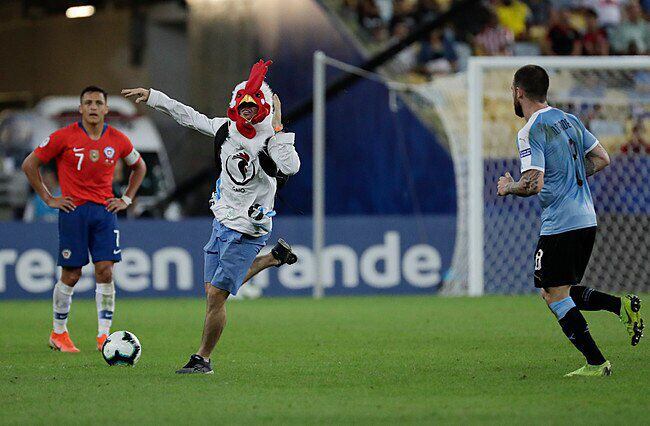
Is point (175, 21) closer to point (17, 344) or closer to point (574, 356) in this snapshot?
point (17, 344)

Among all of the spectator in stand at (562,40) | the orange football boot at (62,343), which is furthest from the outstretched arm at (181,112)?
the spectator in stand at (562,40)

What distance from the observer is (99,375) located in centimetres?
954

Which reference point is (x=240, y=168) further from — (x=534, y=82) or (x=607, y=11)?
(x=607, y=11)

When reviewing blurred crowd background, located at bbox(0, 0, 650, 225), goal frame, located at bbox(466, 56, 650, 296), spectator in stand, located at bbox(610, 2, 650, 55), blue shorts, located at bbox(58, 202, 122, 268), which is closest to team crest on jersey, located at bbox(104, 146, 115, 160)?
blue shorts, located at bbox(58, 202, 122, 268)

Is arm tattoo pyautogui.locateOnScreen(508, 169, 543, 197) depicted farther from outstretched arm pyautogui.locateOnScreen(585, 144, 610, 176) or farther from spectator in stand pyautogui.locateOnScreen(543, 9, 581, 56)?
spectator in stand pyautogui.locateOnScreen(543, 9, 581, 56)

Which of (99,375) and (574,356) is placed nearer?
(99,375)

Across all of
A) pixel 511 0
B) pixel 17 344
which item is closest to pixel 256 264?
pixel 17 344

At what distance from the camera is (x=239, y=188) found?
9297mm

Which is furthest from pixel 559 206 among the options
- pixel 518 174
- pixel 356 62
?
pixel 356 62

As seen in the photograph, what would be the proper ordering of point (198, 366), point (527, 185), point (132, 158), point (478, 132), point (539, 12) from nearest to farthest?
1. point (527, 185)
2. point (198, 366)
3. point (132, 158)
4. point (478, 132)
5. point (539, 12)

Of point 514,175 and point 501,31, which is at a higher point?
point 501,31

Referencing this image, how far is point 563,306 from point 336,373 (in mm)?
1700

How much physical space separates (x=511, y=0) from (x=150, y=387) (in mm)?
17519

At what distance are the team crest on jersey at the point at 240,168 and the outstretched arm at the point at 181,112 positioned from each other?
0.29 metres
